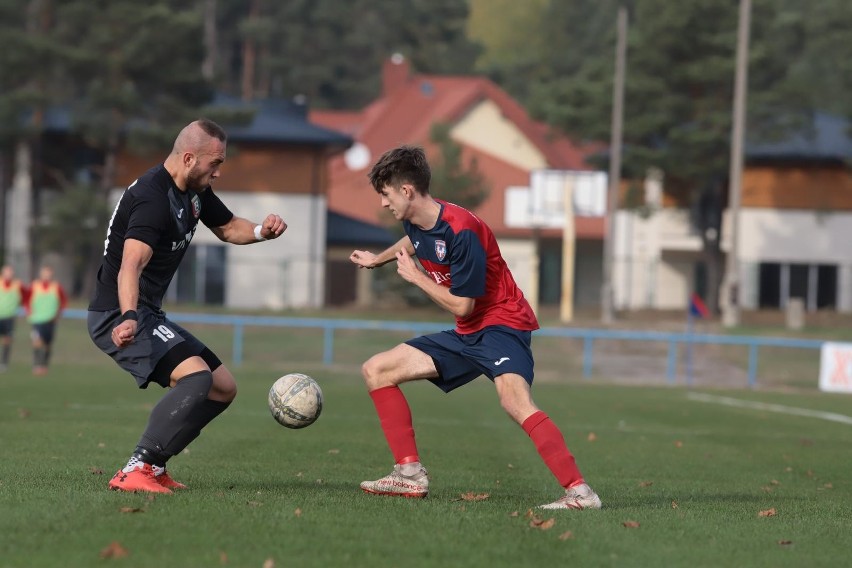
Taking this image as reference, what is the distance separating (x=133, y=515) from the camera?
23.9ft

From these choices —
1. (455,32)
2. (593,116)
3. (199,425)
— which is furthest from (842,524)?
(455,32)

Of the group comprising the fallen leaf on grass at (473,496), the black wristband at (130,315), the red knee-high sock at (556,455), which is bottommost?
the fallen leaf on grass at (473,496)

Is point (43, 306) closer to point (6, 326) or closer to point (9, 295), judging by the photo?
point (9, 295)

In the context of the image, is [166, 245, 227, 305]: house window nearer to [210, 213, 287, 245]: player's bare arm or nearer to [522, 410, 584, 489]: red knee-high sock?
[210, 213, 287, 245]: player's bare arm

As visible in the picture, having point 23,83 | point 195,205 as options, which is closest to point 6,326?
point 195,205

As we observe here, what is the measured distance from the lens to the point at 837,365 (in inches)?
1150

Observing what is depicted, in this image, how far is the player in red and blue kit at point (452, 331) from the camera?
26.7ft

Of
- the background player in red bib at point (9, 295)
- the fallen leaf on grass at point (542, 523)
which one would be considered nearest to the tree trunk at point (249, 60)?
the background player in red bib at point (9, 295)

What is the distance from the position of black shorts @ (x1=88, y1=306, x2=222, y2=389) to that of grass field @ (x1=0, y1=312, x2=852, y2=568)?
725mm

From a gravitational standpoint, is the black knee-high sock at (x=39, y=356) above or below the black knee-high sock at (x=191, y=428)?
below

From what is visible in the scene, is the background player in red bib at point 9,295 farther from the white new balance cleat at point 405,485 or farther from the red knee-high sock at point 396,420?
the white new balance cleat at point 405,485

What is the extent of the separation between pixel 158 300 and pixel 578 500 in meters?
2.76

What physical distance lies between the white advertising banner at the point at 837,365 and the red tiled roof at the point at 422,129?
35.3m

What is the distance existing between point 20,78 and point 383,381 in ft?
131
